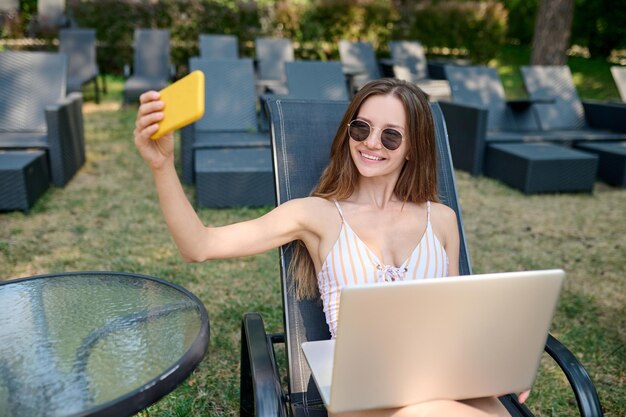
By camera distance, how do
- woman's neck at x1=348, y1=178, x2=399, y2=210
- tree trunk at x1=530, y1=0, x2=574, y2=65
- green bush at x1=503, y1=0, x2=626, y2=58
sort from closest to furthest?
woman's neck at x1=348, y1=178, x2=399, y2=210 → tree trunk at x1=530, y1=0, x2=574, y2=65 → green bush at x1=503, y1=0, x2=626, y2=58

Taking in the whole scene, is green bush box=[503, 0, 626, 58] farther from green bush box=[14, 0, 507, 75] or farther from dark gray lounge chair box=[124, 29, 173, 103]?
dark gray lounge chair box=[124, 29, 173, 103]

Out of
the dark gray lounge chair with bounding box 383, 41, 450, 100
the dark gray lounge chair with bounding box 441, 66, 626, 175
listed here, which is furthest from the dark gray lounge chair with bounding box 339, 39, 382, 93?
the dark gray lounge chair with bounding box 441, 66, 626, 175

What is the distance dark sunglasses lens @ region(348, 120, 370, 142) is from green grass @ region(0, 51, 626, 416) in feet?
4.20

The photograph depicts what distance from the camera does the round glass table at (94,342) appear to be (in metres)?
1.21

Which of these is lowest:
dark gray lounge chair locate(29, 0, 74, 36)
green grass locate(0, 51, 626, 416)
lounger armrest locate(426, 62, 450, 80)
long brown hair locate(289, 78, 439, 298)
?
green grass locate(0, 51, 626, 416)

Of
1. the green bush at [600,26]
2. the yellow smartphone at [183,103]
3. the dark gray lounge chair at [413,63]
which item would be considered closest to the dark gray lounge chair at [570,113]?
the dark gray lounge chair at [413,63]

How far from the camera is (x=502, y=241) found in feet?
13.9

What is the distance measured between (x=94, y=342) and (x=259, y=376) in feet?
1.39

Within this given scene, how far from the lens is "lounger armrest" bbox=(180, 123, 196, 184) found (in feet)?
16.2

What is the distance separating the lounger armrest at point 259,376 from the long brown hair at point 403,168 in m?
0.23

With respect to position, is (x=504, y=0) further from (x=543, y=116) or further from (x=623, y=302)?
(x=623, y=302)

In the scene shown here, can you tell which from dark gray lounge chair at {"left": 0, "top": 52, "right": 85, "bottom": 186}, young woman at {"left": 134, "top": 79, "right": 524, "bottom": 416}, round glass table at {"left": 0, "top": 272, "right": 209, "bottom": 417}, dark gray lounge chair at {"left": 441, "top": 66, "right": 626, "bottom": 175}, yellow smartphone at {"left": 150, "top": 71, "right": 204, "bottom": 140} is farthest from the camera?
dark gray lounge chair at {"left": 441, "top": 66, "right": 626, "bottom": 175}

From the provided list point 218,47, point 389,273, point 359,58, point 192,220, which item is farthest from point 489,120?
point 192,220

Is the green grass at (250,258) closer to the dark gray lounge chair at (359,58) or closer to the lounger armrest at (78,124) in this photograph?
the lounger armrest at (78,124)
